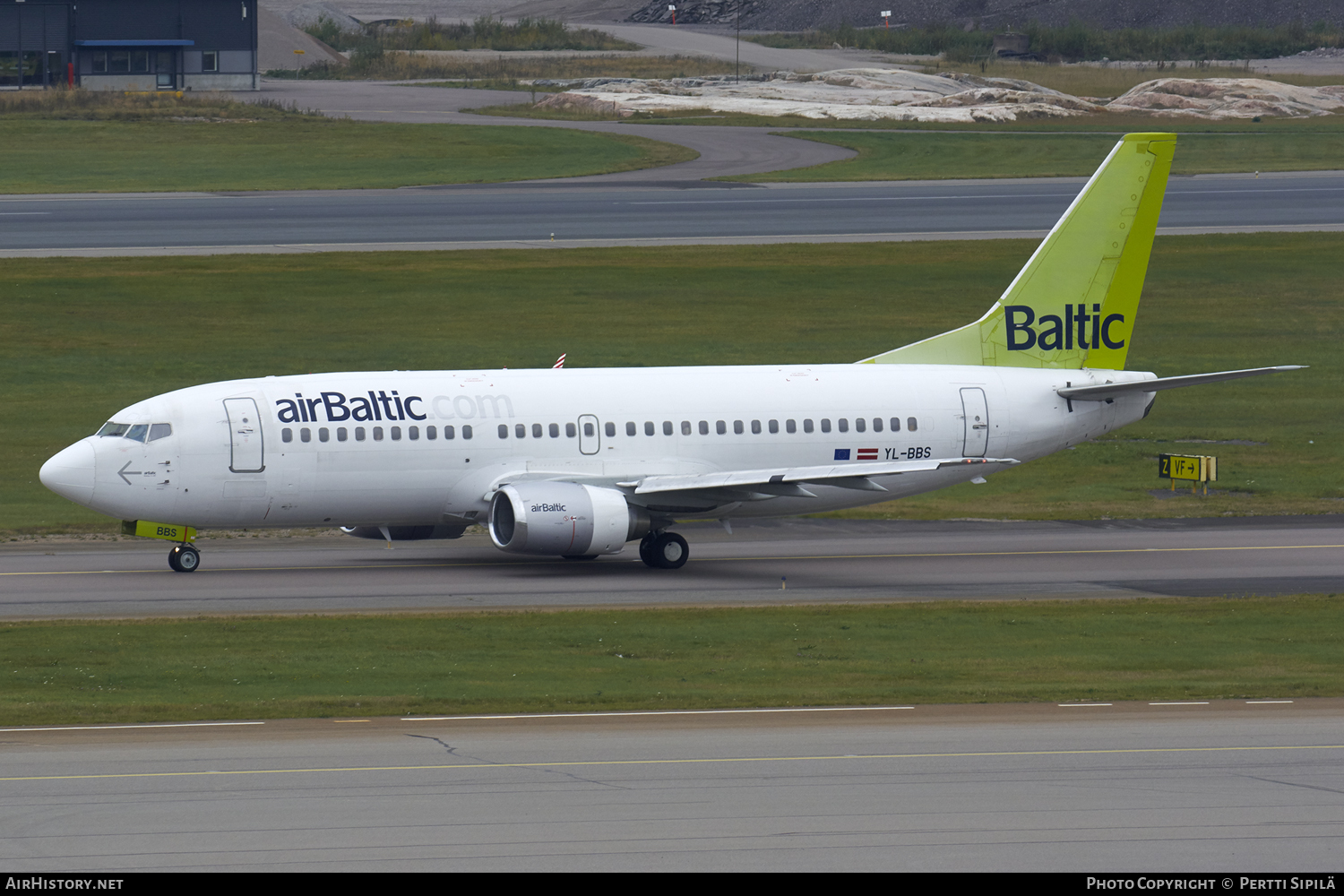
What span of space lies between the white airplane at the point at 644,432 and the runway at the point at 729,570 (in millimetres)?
1249

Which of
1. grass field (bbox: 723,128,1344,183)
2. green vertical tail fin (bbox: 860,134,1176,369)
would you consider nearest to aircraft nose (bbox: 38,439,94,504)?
green vertical tail fin (bbox: 860,134,1176,369)

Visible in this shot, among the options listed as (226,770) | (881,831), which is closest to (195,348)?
(226,770)

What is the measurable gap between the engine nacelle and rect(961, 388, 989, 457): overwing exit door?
8.85 meters

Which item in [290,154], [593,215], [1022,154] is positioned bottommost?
[593,215]

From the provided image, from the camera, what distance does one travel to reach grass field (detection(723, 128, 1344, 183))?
9881 centimetres

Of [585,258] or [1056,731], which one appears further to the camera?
[585,258]

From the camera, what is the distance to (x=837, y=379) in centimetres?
4181

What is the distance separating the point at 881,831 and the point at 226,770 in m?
8.23

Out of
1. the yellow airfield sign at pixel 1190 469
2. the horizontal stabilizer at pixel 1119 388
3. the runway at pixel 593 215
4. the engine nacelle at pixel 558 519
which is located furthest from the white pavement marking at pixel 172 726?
the runway at pixel 593 215

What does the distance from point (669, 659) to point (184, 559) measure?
14.3m

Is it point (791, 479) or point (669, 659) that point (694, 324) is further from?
point (669, 659)

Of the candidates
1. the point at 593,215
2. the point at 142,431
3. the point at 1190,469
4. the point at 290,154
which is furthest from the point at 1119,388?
the point at 290,154

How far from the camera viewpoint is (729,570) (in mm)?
39844
